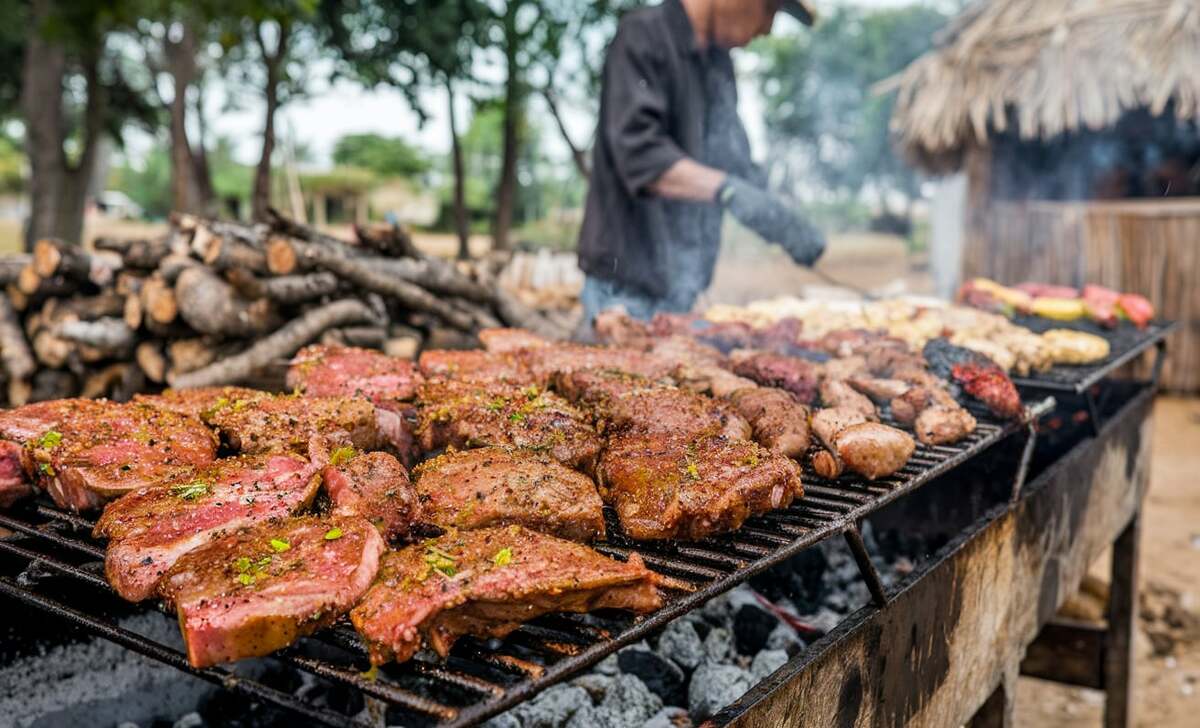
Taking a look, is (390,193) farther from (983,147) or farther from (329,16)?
(983,147)

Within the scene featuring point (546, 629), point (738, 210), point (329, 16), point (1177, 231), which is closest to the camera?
point (546, 629)

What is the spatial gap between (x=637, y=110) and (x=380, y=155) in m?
43.5

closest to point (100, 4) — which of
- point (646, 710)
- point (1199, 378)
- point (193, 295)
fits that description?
point (193, 295)

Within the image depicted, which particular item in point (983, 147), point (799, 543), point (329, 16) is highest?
point (329, 16)

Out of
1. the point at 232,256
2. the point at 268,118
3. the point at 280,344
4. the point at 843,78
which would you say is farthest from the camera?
the point at 843,78

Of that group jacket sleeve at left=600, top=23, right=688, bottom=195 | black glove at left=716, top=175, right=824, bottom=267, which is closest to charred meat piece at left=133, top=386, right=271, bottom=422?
jacket sleeve at left=600, top=23, right=688, bottom=195

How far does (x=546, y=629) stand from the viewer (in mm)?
1694

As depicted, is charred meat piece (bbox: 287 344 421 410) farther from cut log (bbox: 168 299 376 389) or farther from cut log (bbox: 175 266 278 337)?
cut log (bbox: 175 266 278 337)

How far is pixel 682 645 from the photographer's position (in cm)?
313

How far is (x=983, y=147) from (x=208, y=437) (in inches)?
466

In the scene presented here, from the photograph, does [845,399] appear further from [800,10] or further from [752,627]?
[800,10]

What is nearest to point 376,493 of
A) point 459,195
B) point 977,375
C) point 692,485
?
point 692,485

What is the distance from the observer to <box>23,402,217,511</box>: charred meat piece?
2115mm

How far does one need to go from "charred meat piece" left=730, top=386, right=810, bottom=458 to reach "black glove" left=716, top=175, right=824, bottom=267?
1689 millimetres
